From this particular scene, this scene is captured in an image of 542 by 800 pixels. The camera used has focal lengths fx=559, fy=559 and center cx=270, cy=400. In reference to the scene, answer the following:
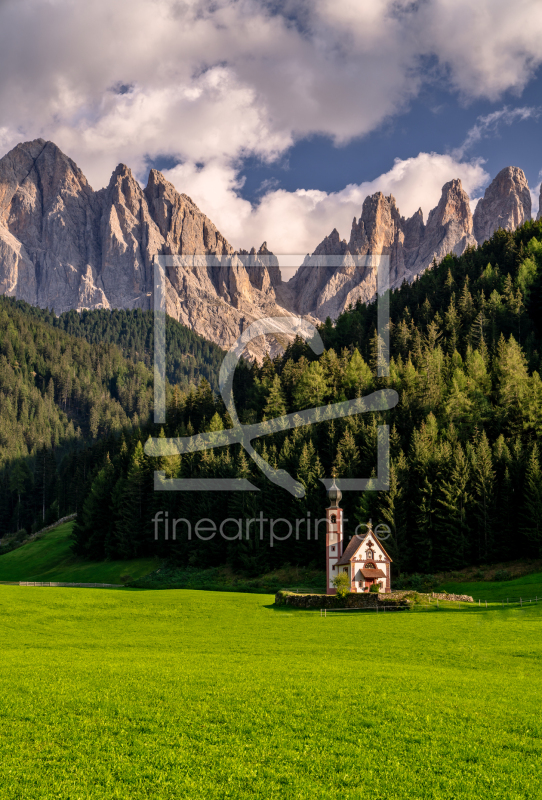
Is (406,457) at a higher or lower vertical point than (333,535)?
higher

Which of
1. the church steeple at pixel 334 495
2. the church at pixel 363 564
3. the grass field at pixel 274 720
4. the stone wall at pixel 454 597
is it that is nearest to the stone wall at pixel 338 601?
the stone wall at pixel 454 597

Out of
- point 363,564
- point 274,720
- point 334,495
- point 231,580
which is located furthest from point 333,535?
point 274,720

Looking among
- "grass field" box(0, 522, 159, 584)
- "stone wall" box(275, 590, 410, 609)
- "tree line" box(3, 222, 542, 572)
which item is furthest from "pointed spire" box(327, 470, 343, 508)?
Answer: "grass field" box(0, 522, 159, 584)

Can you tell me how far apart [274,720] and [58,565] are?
77.9 m

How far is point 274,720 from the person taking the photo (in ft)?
44.7

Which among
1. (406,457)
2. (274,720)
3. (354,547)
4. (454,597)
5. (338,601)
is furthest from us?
(406,457)

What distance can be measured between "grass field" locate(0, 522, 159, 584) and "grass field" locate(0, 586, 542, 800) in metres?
46.6

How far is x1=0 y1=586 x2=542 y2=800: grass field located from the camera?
34.2 feet

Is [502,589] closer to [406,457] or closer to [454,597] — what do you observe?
[454,597]

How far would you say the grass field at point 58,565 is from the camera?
7344cm

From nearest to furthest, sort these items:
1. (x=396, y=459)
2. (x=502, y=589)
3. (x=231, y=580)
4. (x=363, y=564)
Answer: (x=502, y=589), (x=363, y=564), (x=396, y=459), (x=231, y=580)

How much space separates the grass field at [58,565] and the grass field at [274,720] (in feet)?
153

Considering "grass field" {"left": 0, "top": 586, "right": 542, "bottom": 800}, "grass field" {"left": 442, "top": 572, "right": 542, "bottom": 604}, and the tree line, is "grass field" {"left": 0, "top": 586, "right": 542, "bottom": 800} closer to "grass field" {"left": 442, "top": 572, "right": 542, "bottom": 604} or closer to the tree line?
"grass field" {"left": 442, "top": 572, "right": 542, "bottom": 604}

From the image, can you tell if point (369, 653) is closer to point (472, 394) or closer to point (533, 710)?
point (533, 710)
